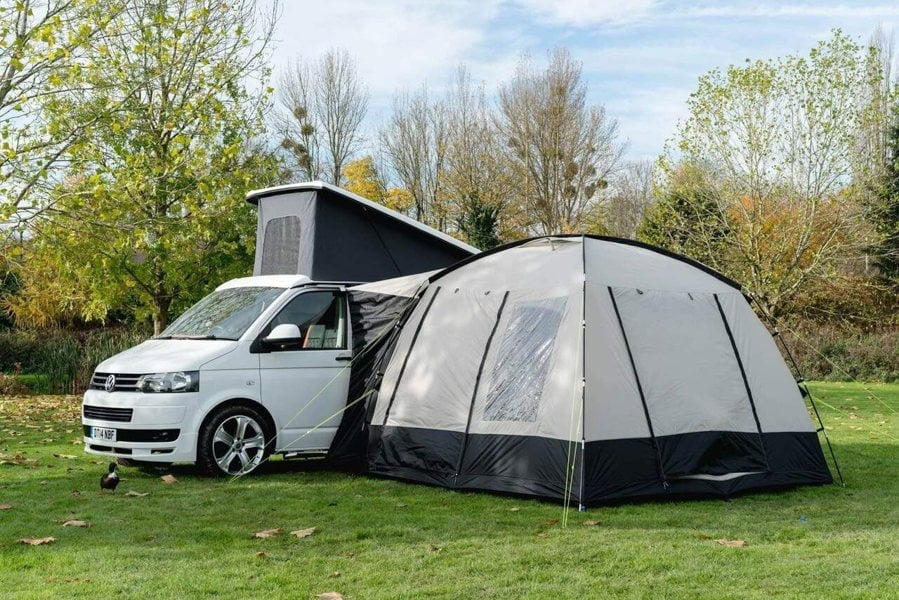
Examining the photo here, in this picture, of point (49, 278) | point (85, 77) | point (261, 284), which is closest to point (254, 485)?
point (261, 284)

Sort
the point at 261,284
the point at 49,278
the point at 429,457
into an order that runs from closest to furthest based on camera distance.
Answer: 1. the point at 429,457
2. the point at 261,284
3. the point at 49,278

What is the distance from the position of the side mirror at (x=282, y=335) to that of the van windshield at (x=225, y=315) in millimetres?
320

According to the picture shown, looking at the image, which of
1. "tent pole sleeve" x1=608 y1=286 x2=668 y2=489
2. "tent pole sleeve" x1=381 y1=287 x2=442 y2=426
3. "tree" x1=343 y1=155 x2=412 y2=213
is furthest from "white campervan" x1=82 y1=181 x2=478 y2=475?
"tree" x1=343 y1=155 x2=412 y2=213

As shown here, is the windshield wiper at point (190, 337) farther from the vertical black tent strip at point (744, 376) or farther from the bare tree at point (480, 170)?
the bare tree at point (480, 170)

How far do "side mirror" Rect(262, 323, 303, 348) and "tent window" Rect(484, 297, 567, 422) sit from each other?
7.15 ft

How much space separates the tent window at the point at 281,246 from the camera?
11.3 m

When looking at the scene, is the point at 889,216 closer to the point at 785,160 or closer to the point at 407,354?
the point at 785,160

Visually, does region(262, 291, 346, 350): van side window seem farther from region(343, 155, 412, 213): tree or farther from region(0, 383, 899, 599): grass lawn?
region(343, 155, 412, 213): tree

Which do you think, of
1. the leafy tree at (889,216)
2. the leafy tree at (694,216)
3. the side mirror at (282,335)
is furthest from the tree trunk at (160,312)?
the leafy tree at (889,216)

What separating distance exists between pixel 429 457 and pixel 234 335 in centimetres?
243

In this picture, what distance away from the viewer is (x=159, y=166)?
17.0m

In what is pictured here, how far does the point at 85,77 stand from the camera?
16.1 meters

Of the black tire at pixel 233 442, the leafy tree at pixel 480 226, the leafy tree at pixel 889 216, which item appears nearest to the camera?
the black tire at pixel 233 442

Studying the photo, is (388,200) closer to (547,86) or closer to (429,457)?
(547,86)
